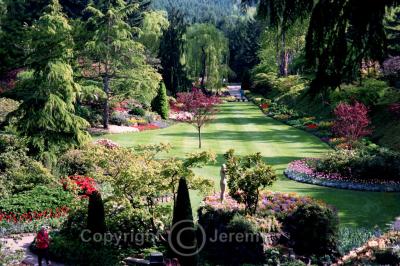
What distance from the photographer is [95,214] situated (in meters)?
14.1

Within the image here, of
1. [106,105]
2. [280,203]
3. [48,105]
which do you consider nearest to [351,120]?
[280,203]

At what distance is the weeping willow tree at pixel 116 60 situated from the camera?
121 feet

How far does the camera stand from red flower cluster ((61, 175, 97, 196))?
19952 millimetres

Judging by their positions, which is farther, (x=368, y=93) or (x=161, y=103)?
(x=161, y=103)

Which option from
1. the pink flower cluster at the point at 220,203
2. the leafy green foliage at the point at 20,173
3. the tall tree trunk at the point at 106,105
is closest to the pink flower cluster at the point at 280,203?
the pink flower cluster at the point at 220,203

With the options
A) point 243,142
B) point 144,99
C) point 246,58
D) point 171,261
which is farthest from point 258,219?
point 246,58

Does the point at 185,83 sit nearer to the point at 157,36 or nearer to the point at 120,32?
the point at 157,36

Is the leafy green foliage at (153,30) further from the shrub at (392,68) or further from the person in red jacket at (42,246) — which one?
the person in red jacket at (42,246)

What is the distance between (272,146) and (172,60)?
2646 cm

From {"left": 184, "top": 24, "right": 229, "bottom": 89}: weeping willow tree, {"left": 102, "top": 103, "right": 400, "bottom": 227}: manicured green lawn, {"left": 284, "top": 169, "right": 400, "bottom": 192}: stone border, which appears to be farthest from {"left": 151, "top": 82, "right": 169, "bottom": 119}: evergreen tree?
{"left": 284, "top": 169, "right": 400, "bottom": 192}: stone border

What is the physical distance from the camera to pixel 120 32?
37.1 metres

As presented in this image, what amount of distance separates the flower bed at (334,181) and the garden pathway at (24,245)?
12.5 meters

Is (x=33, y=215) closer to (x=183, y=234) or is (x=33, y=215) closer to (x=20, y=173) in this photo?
(x=20, y=173)

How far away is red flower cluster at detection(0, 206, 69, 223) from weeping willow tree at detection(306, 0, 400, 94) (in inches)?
547
